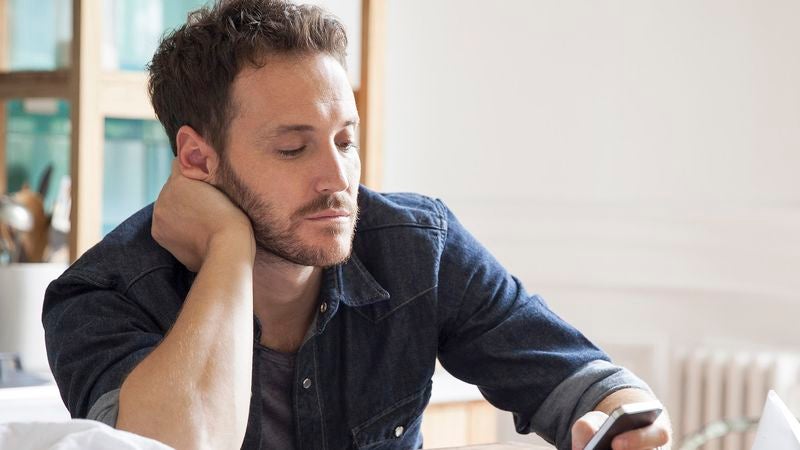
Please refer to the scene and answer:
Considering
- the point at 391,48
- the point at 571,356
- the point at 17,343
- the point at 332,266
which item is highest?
the point at 391,48

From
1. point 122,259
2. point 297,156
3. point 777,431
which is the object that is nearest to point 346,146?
point 297,156

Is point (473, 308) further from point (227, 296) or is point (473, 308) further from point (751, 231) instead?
point (751, 231)

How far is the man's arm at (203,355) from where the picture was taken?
1229mm

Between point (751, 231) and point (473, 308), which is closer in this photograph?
point (473, 308)

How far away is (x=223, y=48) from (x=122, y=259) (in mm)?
298

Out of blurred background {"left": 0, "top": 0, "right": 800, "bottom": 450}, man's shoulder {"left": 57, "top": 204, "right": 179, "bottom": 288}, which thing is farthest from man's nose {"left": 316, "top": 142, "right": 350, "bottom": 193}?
blurred background {"left": 0, "top": 0, "right": 800, "bottom": 450}

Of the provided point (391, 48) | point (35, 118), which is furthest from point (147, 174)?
point (391, 48)

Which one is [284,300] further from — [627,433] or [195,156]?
[627,433]

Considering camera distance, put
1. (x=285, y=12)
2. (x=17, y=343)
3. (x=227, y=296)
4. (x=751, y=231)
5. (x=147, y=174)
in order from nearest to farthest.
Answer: (x=227, y=296) < (x=285, y=12) < (x=17, y=343) < (x=147, y=174) < (x=751, y=231)

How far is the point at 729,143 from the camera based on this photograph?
2885mm

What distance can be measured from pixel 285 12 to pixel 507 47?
5.48 ft

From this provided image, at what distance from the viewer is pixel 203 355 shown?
1.28m

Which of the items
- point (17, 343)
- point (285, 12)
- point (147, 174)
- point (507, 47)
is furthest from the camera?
point (507, 47)

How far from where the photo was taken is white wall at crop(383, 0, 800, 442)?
2.83 meters
